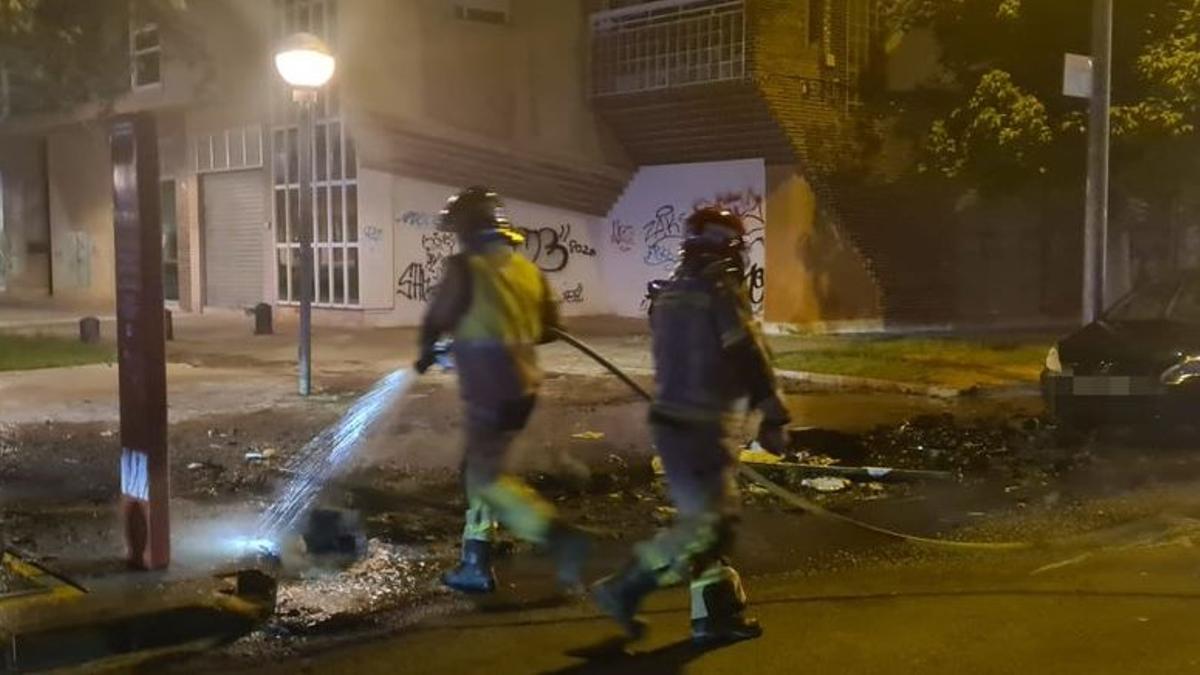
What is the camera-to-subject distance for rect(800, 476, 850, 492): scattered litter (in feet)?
31.6

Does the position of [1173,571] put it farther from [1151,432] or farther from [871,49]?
[871,49]

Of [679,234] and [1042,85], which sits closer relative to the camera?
[1042,85]

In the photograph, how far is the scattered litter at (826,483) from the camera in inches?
379

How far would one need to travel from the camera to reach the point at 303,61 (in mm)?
13453

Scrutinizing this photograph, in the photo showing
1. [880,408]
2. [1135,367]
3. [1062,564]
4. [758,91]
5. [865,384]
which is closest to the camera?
[1062,564]

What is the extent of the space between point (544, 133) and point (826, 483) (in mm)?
14852

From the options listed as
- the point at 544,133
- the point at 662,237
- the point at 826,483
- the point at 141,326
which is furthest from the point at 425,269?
the point at 141,326

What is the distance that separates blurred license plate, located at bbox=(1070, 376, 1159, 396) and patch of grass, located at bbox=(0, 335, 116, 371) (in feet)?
40.4

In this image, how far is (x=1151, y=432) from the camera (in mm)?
11367

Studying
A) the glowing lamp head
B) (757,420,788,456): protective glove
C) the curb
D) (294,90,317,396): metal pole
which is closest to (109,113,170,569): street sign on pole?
(757,420,788,456): protective glove

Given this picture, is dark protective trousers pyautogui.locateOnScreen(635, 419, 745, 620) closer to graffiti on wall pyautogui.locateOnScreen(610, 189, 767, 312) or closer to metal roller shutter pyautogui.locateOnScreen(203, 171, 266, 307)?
graffiti on wall pyautogui.locateOnScreen(610, 189, 767, 312)

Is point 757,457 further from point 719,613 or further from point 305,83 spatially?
point 305,83

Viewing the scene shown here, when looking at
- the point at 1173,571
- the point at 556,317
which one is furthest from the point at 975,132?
the point at 556,317

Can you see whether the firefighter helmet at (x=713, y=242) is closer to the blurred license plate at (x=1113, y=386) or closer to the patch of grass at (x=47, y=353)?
the blurred license plate at (x=1113, y=386)
